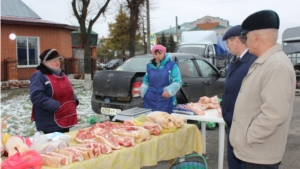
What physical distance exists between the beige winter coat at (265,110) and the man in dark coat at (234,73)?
88 cm

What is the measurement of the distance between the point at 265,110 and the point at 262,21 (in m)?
0.67

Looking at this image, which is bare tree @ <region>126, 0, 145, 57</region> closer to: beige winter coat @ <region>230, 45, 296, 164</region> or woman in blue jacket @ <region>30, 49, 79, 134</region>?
woman in blue jacket @ <region>30, 49, 79, 134</region>

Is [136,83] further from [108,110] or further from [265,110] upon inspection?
[265,110]

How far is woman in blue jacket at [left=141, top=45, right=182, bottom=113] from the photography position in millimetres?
4878

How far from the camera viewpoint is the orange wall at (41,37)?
1706cm

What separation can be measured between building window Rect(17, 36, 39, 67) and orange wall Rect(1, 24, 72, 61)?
313 mm

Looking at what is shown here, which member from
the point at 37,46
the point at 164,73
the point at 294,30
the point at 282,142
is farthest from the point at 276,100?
the point at 37,46

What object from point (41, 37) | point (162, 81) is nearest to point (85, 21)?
point (41, 37)

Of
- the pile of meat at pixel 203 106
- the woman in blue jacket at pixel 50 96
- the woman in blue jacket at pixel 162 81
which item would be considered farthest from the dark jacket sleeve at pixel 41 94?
the pile of meat at pixel 203 106

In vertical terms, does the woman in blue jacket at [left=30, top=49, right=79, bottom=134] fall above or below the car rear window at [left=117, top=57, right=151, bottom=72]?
below

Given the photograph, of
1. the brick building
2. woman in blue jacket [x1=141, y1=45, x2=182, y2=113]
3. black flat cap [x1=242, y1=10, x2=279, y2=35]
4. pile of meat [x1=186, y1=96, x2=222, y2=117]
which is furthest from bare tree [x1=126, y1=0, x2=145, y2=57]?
black flat cap [x1=242, y1=10, x2=279, y2=35]

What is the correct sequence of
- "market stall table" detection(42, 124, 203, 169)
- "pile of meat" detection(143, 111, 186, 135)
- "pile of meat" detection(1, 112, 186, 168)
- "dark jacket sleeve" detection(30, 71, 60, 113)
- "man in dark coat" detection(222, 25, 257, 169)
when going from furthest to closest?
"dark jacket sleeve" detection(30, 71, 60, 113), "pile of meat" detection(143, 111, 186, 135), "man in dark coat" detection(222, 25, 257, 169), "market stall table" detection(42, 124, 203, 169), "pile of meat" detection(1, 112, 186, 168)

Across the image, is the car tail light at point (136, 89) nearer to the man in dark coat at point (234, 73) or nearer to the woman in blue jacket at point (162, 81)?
the woman in blue jacket at point (162, 81)

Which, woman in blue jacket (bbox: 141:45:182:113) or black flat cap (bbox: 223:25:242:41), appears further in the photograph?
woman in blue jacket (bbox: 141:45:182:113)
